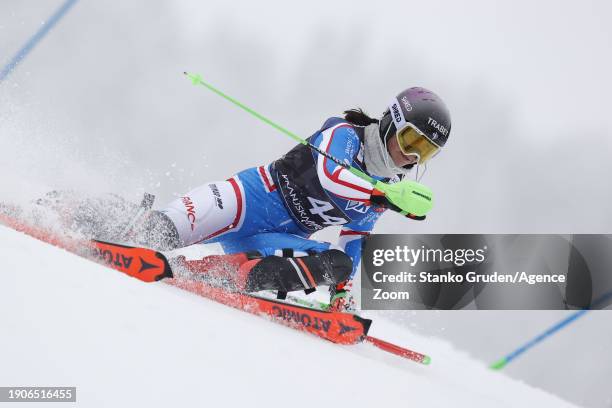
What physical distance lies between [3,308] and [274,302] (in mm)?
2161

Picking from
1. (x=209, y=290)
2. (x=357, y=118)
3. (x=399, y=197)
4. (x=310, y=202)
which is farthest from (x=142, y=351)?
(x=357, y=118)

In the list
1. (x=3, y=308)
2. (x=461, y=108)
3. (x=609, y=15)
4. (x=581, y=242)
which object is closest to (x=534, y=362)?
(x=581, y=242)

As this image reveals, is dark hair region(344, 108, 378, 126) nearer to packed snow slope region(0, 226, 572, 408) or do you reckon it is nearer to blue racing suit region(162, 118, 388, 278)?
blue racing suit region(162, 118, 388, 278)

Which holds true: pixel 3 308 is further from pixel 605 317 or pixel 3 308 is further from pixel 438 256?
pixel 605 317

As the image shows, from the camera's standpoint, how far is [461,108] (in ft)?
86.4

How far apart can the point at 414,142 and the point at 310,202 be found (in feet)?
2.58

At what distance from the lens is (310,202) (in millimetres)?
4230

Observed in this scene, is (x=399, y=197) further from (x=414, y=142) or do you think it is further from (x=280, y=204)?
(x=280, y=204)

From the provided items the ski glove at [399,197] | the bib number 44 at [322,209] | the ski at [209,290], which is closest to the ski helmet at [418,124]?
the ski glove at [399,197]

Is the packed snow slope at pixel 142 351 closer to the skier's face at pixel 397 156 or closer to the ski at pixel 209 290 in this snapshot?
the ski at pixel 209 290

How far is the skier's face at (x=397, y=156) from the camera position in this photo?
404 centimetres

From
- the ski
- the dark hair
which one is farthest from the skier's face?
the ski

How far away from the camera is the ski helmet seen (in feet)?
12.9

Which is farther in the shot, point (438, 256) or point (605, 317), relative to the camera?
point (605, 317)
